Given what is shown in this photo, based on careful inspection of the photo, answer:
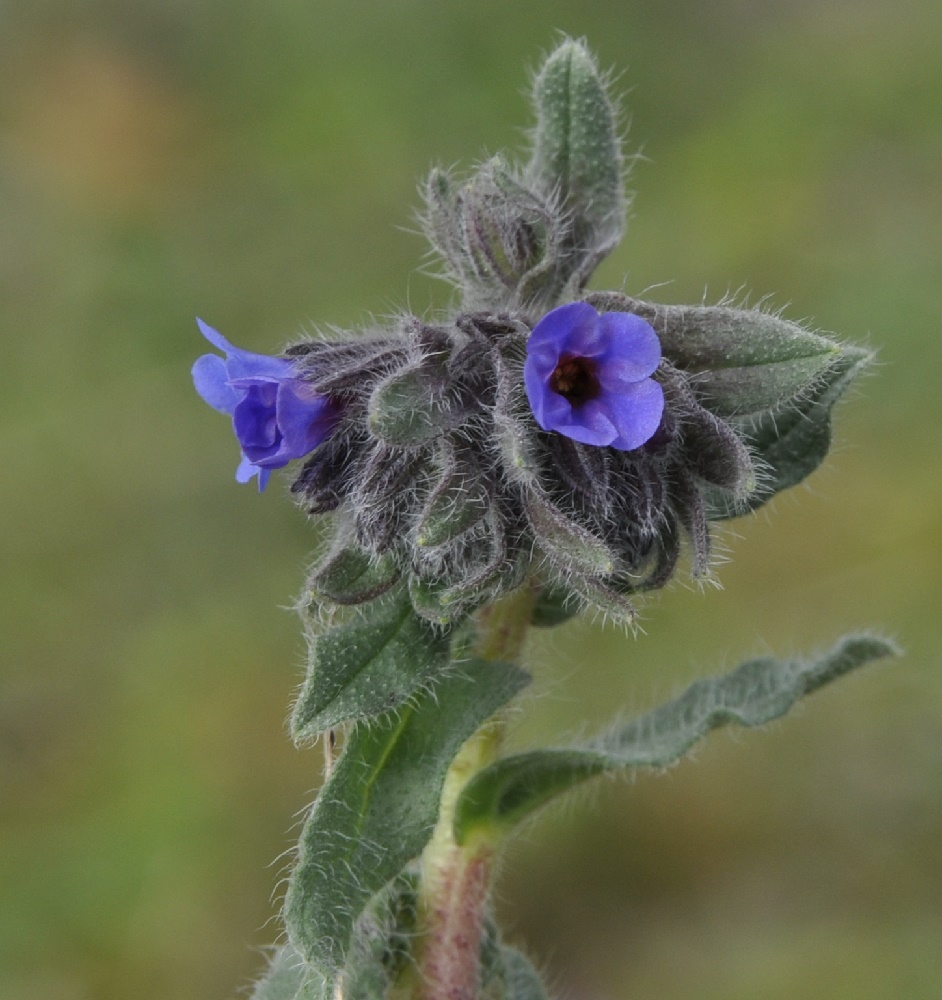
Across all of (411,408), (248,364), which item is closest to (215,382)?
(248,364)

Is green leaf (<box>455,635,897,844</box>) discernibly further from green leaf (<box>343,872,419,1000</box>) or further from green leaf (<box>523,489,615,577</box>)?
green leaf (<box>523,489,615,577</box>)

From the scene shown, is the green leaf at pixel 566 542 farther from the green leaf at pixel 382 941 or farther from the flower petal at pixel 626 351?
the green leaf at pixel 382 941

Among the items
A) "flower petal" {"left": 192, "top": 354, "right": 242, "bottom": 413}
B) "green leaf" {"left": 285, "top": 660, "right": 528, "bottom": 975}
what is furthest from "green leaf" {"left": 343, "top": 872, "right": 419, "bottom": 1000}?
"flower petal" {"left": 192, "top": 354, "right": 242, "bottom": 413}

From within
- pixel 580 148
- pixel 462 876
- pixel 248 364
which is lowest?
pixel 462 876

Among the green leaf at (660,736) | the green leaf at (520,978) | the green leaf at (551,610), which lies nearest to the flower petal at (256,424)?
the green leaf at (551,610)

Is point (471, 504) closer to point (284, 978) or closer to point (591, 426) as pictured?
point (591, 426)
